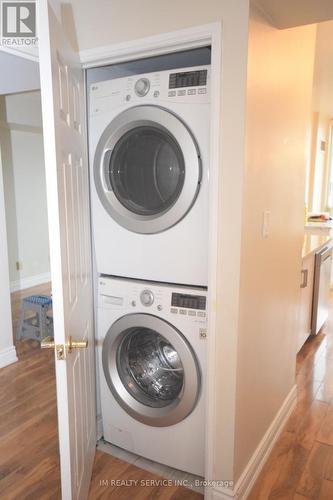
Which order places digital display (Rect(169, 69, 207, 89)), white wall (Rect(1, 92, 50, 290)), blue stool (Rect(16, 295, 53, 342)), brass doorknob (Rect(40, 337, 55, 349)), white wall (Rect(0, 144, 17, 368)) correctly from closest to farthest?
1. brass doorknob (Rect(40, 337, 55, 349))
2. digital display (Rect(169, 69, 207, 89))
3. white wall (Rect(0, 144, 17, 368))
4. blue stool (Rect(16, 295, 53, 342))
5. white wall (Rect(1, 92, 50, 290))

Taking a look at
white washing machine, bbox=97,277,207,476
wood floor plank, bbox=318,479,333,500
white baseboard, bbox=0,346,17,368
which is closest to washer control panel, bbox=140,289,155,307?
white washing machine, bbox=97,277,207,476

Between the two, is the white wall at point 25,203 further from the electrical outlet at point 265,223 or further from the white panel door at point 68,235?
the electrical outlet at point 265,223

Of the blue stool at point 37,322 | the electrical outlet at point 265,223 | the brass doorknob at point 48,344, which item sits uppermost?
the electrical outlet at point 265,223

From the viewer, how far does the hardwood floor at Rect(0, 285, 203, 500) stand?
1.87 m

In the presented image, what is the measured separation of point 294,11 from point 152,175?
87 cm

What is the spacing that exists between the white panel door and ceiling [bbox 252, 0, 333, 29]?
77 cm

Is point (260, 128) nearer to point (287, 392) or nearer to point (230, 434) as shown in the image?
point (230, 434)

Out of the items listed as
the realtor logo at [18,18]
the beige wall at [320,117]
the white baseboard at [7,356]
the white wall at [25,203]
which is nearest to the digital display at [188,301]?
the realtor logo at [18,18]

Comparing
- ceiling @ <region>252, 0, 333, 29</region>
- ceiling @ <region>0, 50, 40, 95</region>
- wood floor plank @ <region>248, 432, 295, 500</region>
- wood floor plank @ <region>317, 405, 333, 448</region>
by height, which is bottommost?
wood floor plank @ <region>248, 432, 295, 500</region>

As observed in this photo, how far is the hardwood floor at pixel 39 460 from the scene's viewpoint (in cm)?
187

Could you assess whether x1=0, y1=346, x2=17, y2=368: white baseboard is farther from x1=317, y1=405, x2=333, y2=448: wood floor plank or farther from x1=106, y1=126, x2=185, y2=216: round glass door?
x1=317, y1=405, x2=333, y2=448: wood floor plank

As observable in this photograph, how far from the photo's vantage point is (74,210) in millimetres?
1567

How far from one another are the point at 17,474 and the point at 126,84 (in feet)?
6.33

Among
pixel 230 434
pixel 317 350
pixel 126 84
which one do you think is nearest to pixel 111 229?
pixel 126 84
